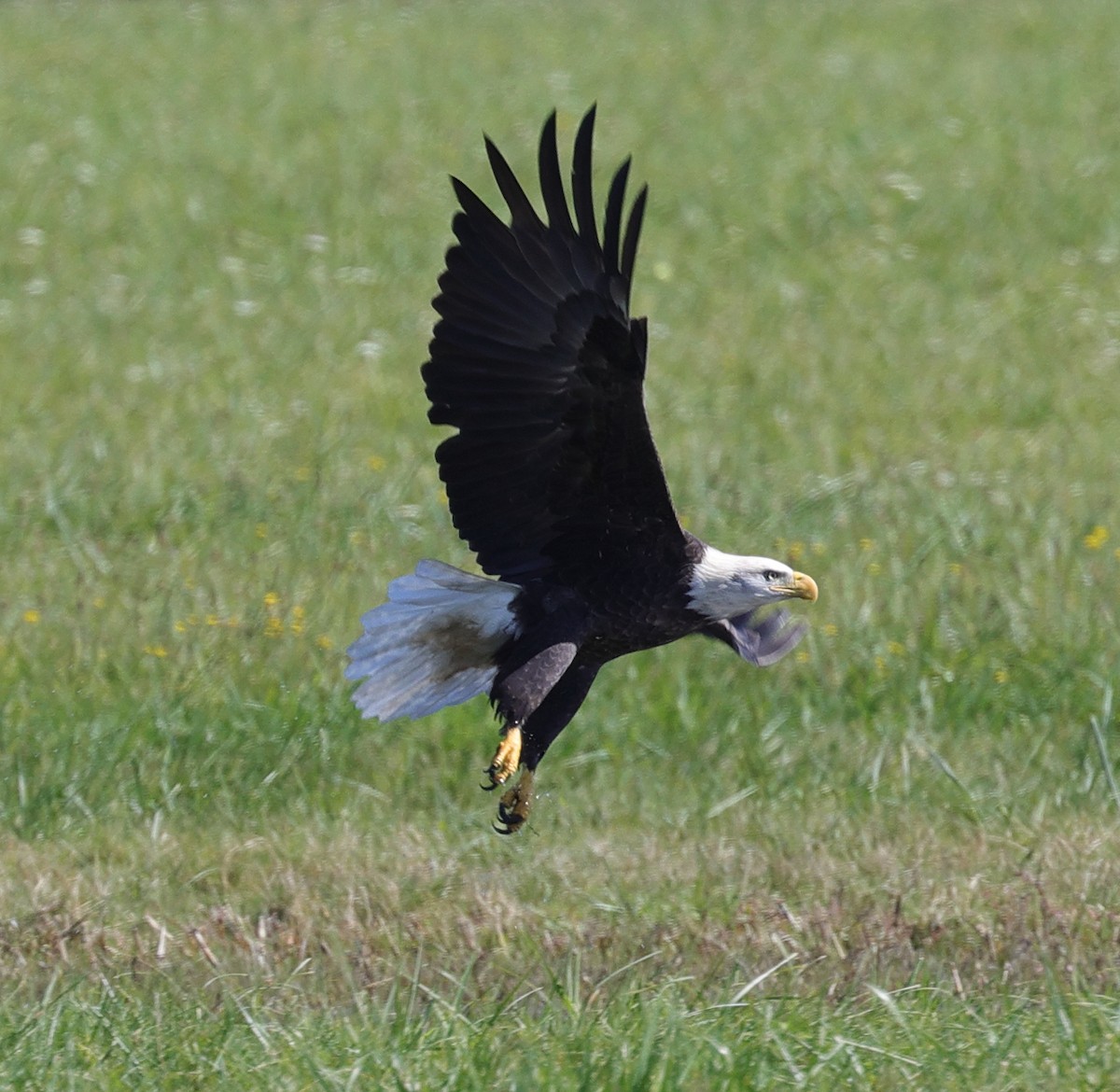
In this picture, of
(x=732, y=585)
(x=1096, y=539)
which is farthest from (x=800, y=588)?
(x=1096, y=539)

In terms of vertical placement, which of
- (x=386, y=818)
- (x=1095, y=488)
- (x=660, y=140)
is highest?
(x=660, y=140)

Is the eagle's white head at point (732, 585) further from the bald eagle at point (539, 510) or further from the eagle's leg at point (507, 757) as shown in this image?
the eagle's leg at point (507, 757)

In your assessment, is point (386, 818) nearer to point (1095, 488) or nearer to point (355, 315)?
point (1095, 488)

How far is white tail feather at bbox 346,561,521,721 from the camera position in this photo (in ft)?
17.4

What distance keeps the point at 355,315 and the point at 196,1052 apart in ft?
23.6

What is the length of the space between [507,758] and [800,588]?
878 millimetres

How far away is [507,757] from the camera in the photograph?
4.92m

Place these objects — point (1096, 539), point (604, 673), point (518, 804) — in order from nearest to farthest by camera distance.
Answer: point (518, 804), point (604, 673), point (1096, 539)

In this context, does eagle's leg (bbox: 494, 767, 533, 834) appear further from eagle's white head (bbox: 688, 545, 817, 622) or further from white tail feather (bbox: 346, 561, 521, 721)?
eagle's white head (bbox: 688, 545, 817, 622)

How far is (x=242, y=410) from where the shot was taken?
9234 mm

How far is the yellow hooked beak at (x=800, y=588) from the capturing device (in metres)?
5.14

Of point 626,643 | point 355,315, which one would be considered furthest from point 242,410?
point 626,643

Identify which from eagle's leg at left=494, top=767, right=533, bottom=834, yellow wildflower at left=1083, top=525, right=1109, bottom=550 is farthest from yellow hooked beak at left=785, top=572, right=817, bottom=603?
yellow wildflower at left=1083, top=525, right=1109, bottom=550

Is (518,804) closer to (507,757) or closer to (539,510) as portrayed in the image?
(507,757)
